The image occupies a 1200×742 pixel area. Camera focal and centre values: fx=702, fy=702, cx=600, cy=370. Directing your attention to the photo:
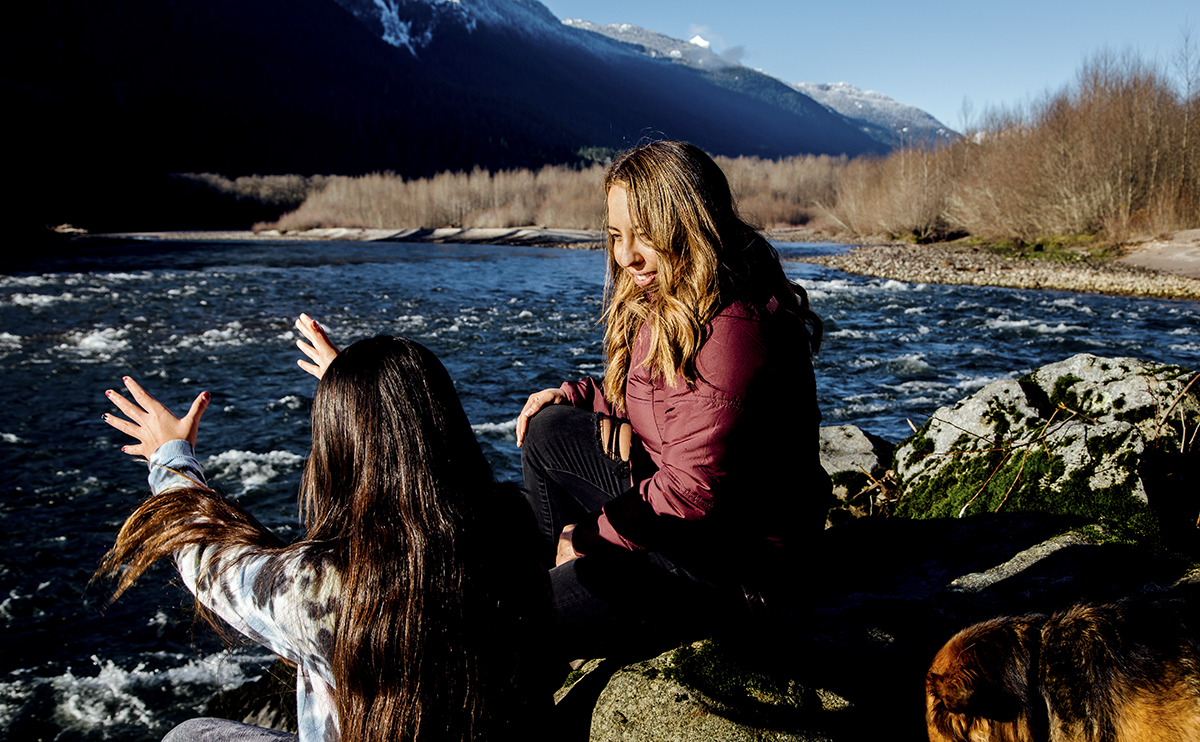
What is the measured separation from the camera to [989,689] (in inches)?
69.6

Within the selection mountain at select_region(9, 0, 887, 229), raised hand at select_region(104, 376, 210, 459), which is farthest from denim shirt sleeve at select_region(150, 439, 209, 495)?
mountain at select_region(9, 0, 887, 229)

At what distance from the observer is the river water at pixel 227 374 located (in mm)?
4348

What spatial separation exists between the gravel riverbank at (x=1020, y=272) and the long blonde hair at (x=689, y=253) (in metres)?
23.1

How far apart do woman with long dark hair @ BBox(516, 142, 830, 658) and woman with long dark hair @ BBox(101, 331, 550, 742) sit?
1.83ft

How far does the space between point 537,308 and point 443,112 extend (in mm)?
137354

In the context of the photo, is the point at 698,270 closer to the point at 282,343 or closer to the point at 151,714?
the point at 151,714

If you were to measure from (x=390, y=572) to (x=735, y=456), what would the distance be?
3.35 feet

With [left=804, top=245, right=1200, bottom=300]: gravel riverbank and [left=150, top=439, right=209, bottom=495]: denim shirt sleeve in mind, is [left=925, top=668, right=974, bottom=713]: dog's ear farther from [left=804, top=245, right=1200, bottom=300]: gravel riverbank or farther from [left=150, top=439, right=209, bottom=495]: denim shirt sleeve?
[left=804, top=245, right=1200, bottom=300]: gravel riverbank

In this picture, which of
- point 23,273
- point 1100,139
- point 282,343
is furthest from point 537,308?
point 1100,139

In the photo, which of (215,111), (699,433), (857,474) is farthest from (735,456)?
(215,111)

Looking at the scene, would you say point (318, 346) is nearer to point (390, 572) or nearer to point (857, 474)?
point (390, 572)

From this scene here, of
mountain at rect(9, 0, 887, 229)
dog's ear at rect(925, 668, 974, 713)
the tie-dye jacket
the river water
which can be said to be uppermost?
mountain at rect(9, 0, 887, 229)

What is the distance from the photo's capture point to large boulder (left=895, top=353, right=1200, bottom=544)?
10.4ft

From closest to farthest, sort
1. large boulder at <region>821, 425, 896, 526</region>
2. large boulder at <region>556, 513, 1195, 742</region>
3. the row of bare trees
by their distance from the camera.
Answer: large boulder at <region>556, 513, 1195, 742</region>
large boulder at <region>821, 425, 896, 526</region>
the row of bare trees
